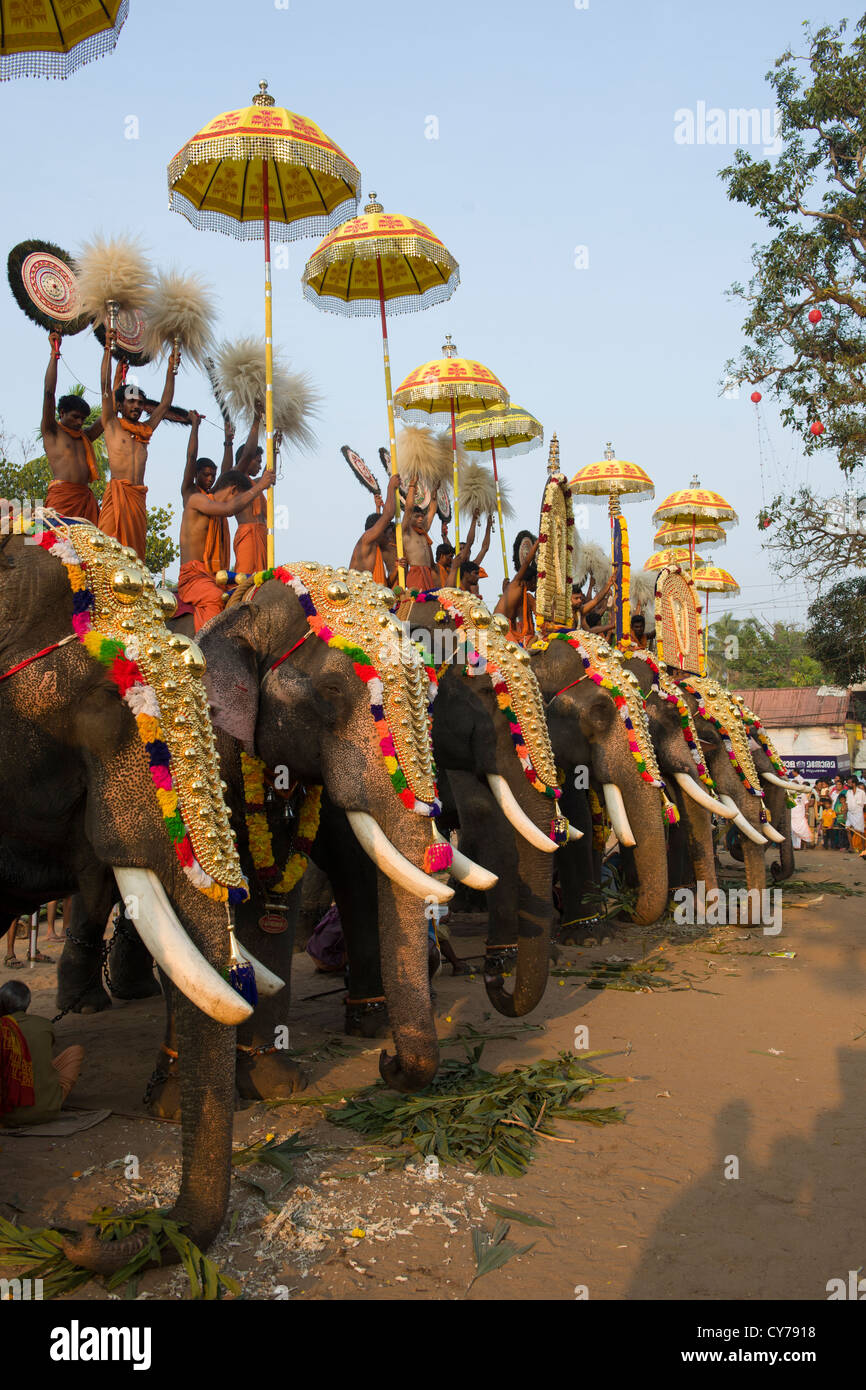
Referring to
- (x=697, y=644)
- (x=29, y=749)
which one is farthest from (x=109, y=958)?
(x=697, y=644)

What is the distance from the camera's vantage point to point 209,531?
291 inches

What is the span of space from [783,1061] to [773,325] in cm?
1989

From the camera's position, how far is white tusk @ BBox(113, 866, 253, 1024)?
311 centimetres

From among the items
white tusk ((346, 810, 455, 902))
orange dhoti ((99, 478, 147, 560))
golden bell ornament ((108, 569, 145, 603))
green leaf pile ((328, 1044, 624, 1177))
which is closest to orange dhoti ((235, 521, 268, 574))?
orange dhoti ((99, 478, 147, 560))

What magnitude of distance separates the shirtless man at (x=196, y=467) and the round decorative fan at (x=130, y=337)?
1.83ft

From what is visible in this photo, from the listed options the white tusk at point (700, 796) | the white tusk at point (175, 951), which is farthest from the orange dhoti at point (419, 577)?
the white tusk at point (175, 951)

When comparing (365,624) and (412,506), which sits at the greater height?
(412,506)

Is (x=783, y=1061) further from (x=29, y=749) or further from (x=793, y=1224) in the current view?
(x=29, y=749)

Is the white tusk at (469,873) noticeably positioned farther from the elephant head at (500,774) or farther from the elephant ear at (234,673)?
the elephant ear at (234,673)

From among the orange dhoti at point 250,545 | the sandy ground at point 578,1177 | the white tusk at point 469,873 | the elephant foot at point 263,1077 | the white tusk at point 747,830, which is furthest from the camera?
the white tusk at point 747,830

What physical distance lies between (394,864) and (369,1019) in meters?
2.22

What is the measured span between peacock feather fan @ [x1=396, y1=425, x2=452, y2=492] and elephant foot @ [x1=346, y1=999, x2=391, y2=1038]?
7.37m

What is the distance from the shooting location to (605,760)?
829 cm

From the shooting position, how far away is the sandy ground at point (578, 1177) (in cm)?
368
